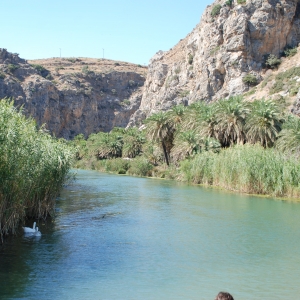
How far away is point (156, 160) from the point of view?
62.8 metres

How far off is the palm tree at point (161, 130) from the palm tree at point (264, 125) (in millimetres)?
13211

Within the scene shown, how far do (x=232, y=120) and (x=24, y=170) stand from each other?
35298 millimetres

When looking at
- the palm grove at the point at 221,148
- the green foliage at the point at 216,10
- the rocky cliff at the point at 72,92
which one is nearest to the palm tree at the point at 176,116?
the palm grove at the point at 221,148

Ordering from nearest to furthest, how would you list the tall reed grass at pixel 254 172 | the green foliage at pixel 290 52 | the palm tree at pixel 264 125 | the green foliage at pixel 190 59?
the tall reed grass at pixel 254 172, the palm tree at pixel 264 125, the green foliage at pixel 290 52, the green foliage at pixel 190 59

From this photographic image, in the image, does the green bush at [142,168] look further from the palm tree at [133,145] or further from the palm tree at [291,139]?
the palm tree at [291,139]

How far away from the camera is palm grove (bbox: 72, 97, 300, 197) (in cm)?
3359

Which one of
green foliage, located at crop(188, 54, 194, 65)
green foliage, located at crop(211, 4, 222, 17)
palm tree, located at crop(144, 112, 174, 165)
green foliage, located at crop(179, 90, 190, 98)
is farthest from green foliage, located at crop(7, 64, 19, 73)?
palm tree, located at crop(144, 112, 174, 165)

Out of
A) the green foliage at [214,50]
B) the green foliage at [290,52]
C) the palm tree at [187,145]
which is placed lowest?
the palm tree at [187,145]

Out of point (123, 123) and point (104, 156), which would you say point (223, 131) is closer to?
point (104, 156)

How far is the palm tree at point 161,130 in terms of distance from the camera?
58.1 m

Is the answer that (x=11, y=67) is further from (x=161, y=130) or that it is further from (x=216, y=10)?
(x=161, y=130)

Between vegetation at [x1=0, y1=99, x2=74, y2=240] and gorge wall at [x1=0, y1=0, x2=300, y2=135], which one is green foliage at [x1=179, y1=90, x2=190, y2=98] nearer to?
gorge wall at [x1=0, y1=0, x2=300, y2=135]

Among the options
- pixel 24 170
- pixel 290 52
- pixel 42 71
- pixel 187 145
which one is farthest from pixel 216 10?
pixel 24 170

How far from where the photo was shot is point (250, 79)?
80.4 meters
